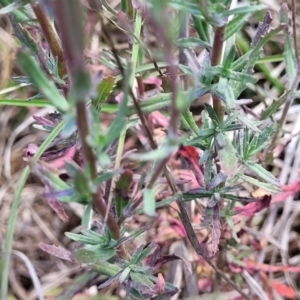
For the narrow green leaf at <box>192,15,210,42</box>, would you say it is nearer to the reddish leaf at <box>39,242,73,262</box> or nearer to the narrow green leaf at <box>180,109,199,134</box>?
the narrow green leaf at <box>180,109,199,134</box>

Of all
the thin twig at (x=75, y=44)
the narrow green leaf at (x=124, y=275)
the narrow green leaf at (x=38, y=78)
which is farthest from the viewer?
the narrow green leaf at (x=124, y=275)

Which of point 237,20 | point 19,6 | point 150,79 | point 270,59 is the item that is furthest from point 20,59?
point 270,59

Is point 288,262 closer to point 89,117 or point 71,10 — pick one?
point 89,117

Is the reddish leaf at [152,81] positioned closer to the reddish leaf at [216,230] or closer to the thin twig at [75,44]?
the reddish leaf at [216,230]

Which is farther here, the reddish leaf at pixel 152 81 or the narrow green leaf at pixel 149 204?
the reddish leaf at pixel 152 81

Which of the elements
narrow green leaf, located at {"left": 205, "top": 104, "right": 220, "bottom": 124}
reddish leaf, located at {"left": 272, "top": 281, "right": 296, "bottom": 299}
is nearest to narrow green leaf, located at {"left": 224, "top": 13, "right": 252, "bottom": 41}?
narrow green leaf, located at {"left": 205, "top": 104, "right": 220, "bottom": 124}

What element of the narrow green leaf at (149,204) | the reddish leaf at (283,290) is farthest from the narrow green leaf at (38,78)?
the reddish leaf at (283,290)
